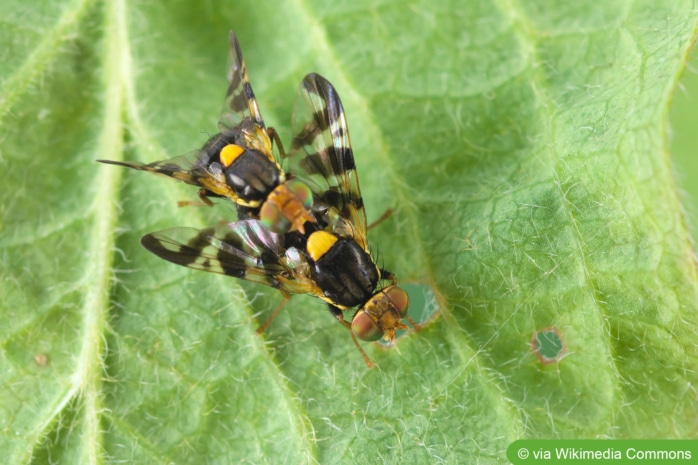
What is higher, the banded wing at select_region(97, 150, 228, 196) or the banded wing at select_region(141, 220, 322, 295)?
the banded wing at select_region(97, 150, 228, 196)

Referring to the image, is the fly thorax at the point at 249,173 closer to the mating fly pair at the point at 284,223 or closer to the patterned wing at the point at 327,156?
the mating fly pair at the point at 284,223

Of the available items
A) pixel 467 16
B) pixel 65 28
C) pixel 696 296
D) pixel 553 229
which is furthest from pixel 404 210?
pixel 65 28

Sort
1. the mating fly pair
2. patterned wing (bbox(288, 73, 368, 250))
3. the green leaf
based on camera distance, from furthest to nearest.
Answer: patterned wing (bbox(288, 73, 368, 250)), the mating fly pair, the green leaf

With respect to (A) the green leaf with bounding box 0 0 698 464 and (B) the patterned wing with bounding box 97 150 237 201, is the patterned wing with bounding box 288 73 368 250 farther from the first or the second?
(B) the patterned wing with bounding box 97 150 237 201

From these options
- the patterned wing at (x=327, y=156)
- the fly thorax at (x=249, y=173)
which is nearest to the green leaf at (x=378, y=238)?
the patterned wing at (x=327, y=156)

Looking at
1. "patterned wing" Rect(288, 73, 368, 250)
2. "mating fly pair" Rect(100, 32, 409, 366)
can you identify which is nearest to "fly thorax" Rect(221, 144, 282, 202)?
"mating fly pair" Rect(100, 32, 409, 366)

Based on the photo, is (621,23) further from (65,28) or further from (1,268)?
(1,268)

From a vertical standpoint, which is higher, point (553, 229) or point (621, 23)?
point (621, 23)
